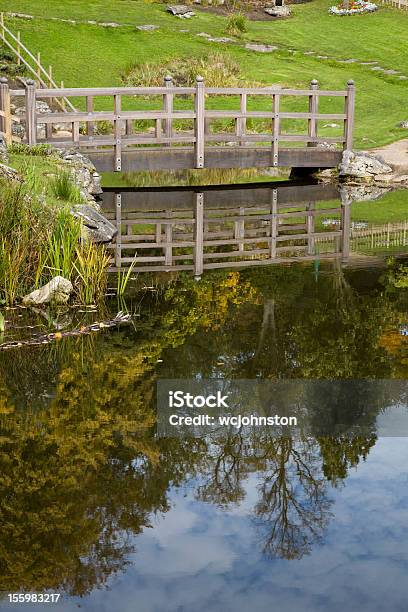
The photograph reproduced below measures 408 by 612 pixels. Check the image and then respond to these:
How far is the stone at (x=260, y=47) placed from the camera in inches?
1580

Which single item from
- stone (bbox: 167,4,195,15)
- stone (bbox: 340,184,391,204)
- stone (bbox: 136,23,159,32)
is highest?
stone (bbox: 167,4,195,15)

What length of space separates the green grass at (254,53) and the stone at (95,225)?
40.8ft

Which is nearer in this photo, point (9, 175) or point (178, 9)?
point (9, 175)

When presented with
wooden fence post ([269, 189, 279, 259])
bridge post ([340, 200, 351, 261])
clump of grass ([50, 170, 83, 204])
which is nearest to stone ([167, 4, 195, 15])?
wooden fence post ([269, 189, 279, 259])

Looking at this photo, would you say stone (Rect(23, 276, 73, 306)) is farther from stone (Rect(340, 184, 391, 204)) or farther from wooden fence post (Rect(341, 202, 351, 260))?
stone (Rect(340, 184, 391, 204))

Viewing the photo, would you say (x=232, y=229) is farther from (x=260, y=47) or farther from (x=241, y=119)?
(x=260, y=47)

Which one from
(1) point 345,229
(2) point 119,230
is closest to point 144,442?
(2) point 119,230

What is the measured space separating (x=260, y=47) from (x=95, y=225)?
81.3 ft

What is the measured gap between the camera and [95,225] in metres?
17.5

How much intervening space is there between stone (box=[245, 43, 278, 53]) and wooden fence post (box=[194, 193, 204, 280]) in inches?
675

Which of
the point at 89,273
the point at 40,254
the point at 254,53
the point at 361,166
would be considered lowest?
the point at 361,166

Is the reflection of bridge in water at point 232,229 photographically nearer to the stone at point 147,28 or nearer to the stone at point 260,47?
the stone at point 260,47

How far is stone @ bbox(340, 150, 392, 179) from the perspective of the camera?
26.7 metres

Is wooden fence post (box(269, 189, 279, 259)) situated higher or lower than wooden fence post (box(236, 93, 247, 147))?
lower
